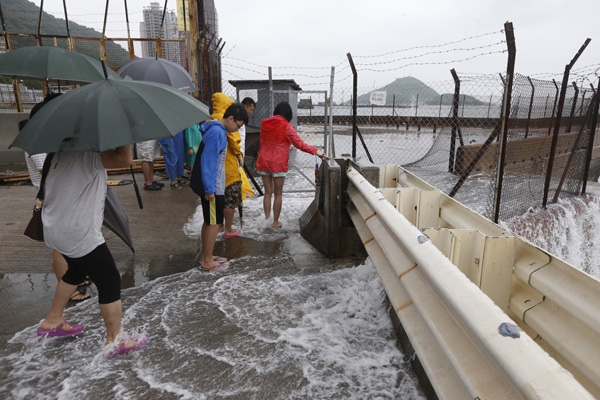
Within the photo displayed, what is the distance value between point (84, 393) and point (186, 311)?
1060 millimetres

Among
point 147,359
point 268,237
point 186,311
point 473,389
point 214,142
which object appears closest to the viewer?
point 473,389

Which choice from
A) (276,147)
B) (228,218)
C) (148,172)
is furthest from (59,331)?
(148,172)

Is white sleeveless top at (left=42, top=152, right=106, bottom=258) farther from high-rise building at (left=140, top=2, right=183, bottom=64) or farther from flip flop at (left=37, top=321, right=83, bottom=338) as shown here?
high-rise building at (left=140, top=2, right=183, bottom=64)

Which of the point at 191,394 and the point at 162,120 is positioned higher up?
the point at 162,120

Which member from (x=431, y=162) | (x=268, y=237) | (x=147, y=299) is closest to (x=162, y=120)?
(x=147, y=299)

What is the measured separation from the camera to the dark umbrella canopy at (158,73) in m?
7.16

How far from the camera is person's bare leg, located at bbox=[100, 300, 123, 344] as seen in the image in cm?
283

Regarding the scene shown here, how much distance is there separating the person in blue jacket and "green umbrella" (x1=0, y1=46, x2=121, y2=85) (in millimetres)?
1655

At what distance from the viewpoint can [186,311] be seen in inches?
134

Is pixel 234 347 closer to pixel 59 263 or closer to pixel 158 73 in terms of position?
pixel 59 263

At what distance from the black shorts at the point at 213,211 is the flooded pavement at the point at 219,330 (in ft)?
1.79

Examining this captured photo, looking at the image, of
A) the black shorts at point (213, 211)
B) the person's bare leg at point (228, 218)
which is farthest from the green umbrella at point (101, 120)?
the person's bare leg at point (228, 218)

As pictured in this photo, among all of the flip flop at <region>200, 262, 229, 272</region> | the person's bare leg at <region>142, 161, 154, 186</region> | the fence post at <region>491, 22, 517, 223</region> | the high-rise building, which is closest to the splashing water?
the fence post at <region>491, 22, 517, 223</region>

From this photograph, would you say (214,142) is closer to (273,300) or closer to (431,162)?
(273,300)
